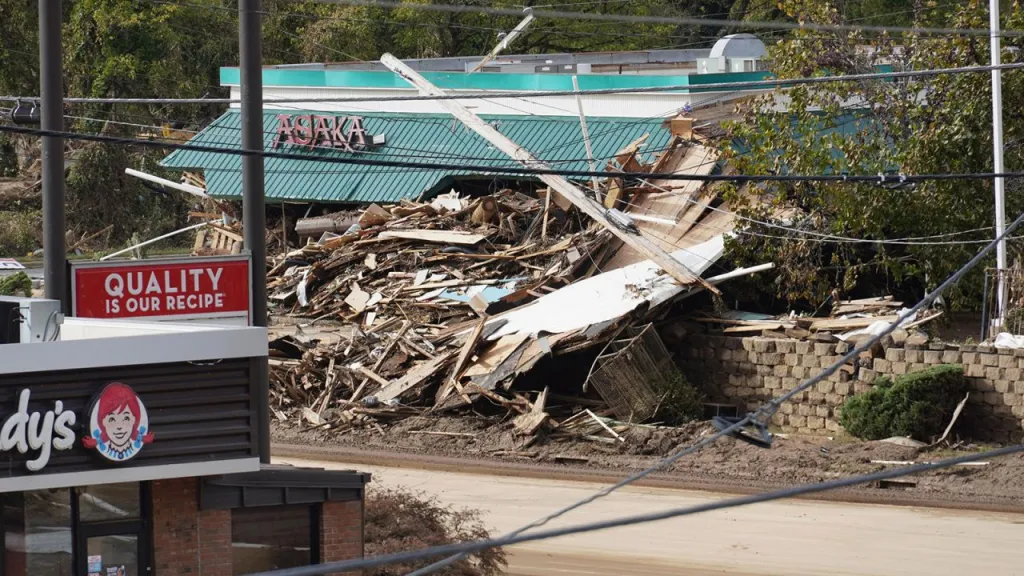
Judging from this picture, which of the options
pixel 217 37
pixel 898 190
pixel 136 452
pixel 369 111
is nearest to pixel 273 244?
pixel 369 111

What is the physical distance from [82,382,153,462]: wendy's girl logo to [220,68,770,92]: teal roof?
22.2 meters

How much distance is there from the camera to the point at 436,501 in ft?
60.2

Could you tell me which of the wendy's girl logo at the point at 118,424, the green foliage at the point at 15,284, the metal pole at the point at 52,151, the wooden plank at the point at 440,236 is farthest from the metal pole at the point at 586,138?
the wendy's girl logo at the point at 118,424

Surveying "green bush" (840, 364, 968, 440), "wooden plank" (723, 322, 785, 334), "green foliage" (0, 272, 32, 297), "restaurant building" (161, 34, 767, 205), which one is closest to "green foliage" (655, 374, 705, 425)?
"wooden plank" (723, 322, 785, 334)

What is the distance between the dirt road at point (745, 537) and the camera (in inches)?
641

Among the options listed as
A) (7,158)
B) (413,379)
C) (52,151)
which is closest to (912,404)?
(413,379)

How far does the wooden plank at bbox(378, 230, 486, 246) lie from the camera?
29.8 m

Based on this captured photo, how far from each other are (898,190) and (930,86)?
287 cm

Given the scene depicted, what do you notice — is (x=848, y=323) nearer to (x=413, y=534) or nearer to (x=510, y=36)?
(x=510, y=36)

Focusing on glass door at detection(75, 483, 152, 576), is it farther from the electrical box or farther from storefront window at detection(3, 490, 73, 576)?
the electrical box

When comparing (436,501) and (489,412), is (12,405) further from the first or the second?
(489,412)

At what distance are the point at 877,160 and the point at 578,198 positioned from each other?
5.91m

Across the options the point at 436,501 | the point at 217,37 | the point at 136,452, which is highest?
the point at 217,37

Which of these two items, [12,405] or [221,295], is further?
[221,295]
